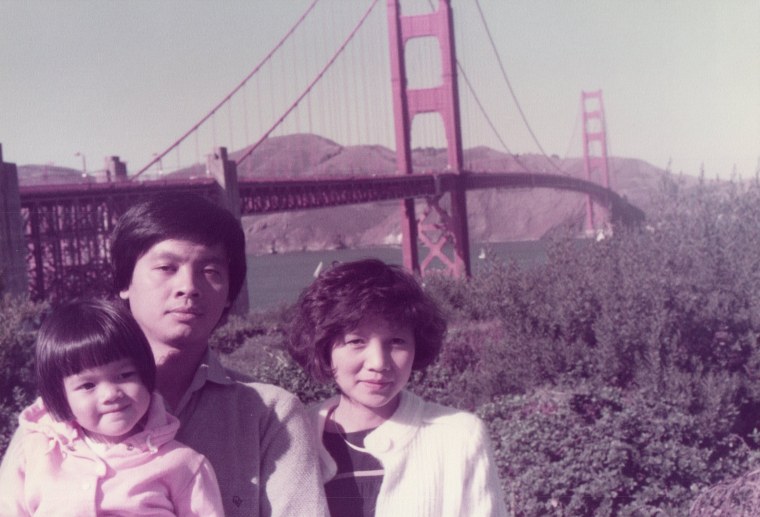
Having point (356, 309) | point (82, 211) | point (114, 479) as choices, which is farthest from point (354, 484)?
point (82, 211)

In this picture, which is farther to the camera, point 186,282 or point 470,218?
point 470,218

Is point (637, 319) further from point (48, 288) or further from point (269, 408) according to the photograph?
point (48, 288)

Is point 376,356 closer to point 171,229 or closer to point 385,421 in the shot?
point 385,421

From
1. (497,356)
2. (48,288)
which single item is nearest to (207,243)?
(497,356)

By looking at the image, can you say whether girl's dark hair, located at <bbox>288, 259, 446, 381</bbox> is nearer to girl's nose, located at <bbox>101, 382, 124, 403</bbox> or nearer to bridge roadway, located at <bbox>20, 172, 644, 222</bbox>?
girl's nose, located at <bbox>101, 382, 124, 403</bbox>

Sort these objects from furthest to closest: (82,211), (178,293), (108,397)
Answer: (82,211)
(178,293)
(108,397)

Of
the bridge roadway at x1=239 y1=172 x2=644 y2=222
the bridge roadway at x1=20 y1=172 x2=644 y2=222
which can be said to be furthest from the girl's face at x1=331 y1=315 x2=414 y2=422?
the bridge roadway at x1=239 y1=172 x2=644 y2=222
